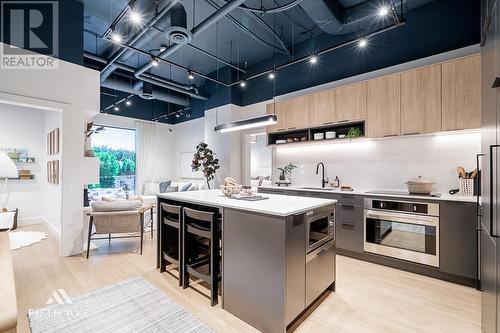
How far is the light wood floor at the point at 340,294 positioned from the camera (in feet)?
6.70

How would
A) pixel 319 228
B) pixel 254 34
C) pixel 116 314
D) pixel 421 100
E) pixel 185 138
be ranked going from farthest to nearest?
pixel 185 138 → pixel 254 34 → pixel 421 100 → pixel 319 228 → pixel 116 314

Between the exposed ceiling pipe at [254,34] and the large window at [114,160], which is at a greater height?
the exposed ceiling pipe at [254,34]

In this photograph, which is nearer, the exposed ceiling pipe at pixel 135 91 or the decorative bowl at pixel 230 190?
the decorative bowl at pixel 230 190

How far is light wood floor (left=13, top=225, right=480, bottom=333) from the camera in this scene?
6.70 feet

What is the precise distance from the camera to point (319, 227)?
2.41 metres

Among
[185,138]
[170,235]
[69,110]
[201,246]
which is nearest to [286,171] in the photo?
Answer: [201,246]

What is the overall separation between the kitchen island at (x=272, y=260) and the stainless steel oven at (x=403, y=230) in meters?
1.30

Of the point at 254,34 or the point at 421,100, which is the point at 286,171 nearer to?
the point at 421,100

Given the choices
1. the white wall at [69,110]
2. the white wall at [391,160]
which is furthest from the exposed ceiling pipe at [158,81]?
the white wall at [391,160]

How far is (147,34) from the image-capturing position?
13.0ft

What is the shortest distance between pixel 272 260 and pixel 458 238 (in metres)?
2.44

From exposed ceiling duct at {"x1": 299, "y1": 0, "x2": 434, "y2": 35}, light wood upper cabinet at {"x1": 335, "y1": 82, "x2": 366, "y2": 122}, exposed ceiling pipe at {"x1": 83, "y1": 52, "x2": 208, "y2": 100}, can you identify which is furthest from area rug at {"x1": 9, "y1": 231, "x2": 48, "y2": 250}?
exposed ceiling duct at {"x1": 299, "y1": 0, "x2": 434, "y2": 35}

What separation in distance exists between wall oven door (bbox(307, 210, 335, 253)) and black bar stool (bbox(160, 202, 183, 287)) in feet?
4.89

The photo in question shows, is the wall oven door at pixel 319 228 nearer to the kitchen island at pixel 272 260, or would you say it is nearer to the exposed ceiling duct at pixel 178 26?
the kitchen island at pixel 272 260
